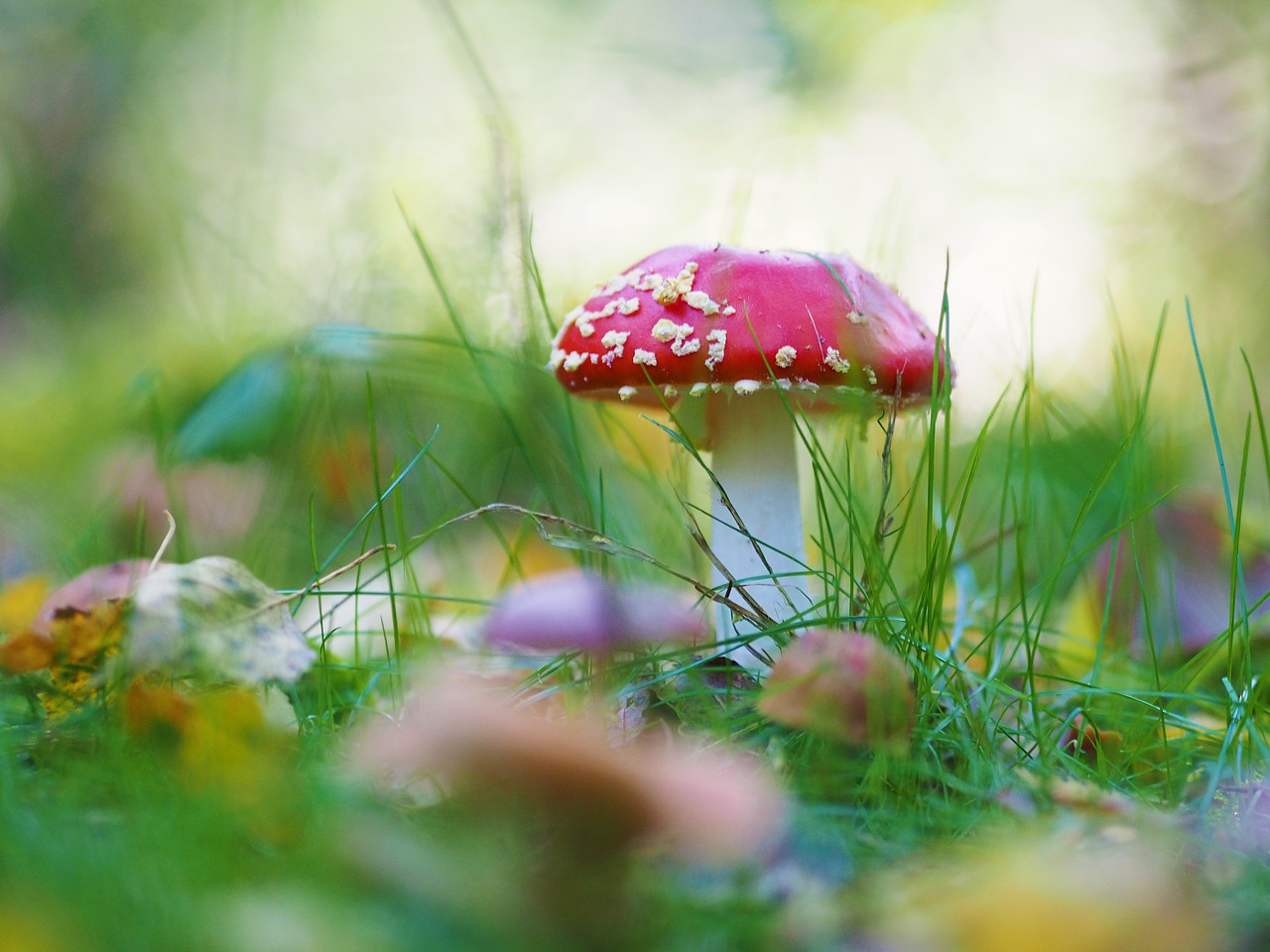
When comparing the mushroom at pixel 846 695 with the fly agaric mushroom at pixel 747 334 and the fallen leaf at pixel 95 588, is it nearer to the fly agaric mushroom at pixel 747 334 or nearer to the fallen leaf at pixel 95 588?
the fly agaric mushroom at pixel 747 334

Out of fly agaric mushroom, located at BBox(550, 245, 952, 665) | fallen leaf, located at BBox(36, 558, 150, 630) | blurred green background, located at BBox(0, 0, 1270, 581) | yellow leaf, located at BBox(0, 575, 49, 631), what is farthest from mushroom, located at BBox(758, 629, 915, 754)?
yellow leaf, located at BBox(0, 575, 49, 631)

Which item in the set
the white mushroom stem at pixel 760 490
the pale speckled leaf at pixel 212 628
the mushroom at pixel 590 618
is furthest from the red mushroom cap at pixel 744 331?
the pale speckled leaf at pixel 212 628

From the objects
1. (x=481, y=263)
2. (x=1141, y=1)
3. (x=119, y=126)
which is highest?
(x=1141, y=1)

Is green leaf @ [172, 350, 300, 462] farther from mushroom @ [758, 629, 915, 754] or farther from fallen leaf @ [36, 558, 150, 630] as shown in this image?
mushroom @ [758, 629, 915, 754]

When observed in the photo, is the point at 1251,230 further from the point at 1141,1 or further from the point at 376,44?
the point at 376,44

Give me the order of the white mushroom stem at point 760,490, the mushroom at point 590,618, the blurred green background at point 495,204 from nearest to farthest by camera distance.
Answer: the mushroom at point 590,618
the white mushroom stem at point 760,490
the blurred green background at point 495,204

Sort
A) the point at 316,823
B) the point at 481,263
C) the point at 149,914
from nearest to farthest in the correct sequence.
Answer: the point at 149,914 → the point at 316,823 → the point at 481,263

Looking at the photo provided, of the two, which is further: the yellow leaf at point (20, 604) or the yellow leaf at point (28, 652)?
the yellow leaf at point (20, 604)

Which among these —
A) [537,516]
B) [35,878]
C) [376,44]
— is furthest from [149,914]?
[376,44]
